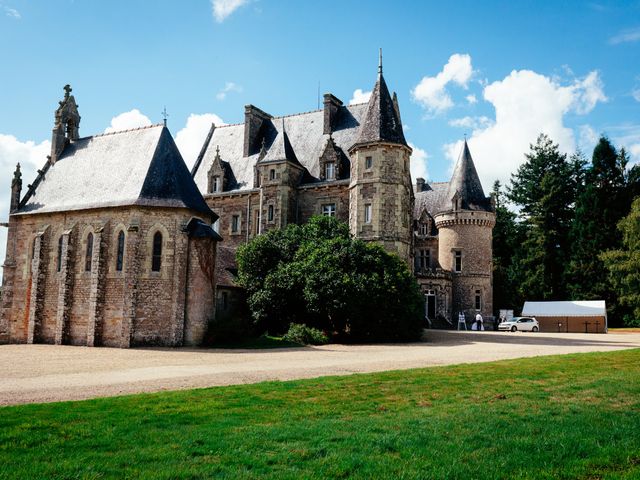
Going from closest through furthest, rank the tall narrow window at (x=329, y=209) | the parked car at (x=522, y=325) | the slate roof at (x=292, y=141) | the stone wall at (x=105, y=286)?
the stone wall at (x=105, y=286) < the tall narrow window at (x=329, y=209) < the slate roof at (x=292, y=141) < the parked car at (x=522, y=325)

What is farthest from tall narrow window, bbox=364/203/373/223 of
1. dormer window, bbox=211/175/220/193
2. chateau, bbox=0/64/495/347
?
dormer window, bbox=211/175/220/193

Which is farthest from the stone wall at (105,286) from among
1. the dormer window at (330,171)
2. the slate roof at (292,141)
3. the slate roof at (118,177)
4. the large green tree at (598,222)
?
the large green tree at (598,222)

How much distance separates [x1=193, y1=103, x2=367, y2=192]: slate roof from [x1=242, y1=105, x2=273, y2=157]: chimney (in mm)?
691

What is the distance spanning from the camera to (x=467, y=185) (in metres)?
51.3

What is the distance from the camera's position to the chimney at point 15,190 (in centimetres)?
3259

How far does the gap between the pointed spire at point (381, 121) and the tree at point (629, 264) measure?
2360cm

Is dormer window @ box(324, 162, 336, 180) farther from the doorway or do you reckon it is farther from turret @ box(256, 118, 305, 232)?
the doorway

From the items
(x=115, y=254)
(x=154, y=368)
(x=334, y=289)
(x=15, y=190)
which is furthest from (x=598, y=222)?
(x=154, y=368)

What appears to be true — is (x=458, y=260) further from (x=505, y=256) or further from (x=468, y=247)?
(x=505, y=256)

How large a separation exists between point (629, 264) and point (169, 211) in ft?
123

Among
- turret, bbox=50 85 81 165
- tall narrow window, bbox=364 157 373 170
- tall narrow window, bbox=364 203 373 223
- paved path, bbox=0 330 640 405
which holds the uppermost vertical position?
turret, bbox=50 85 81 165

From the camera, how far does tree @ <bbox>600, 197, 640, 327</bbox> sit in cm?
4781

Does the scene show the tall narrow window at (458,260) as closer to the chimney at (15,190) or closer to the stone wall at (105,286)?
the stone wall at (105,286)

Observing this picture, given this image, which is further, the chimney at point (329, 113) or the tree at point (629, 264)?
the tree at point (629, 264)
